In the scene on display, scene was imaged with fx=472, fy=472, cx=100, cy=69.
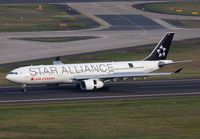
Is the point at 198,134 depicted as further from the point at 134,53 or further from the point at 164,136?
the point at 134,53

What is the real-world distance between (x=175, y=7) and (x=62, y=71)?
4949 inches

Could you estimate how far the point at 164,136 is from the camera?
118ft

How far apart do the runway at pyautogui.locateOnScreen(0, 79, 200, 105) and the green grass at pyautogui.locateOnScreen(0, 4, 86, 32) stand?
6903 cm

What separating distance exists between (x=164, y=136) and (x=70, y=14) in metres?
127

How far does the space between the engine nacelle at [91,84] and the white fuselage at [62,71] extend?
179cm

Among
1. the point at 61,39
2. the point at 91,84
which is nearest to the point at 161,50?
the point at 91,84

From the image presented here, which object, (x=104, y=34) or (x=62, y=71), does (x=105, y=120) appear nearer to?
(x=62, y=71)

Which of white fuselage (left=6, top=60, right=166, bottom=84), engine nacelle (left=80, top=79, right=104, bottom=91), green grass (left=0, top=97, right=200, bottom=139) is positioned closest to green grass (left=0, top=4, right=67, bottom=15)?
white fuselage (left=6, top=60, right=166, bottom=84)

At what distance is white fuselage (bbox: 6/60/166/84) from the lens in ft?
196

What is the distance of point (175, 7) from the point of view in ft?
591

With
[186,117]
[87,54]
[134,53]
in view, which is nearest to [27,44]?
[87,54]

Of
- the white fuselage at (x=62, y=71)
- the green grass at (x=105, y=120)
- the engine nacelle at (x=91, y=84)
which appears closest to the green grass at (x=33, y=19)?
the white fuselage at (x=62, y=71)

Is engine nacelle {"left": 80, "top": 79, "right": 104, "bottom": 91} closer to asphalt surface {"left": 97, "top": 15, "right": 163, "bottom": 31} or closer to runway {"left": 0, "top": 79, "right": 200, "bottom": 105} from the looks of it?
runway {"left": 0, "top": 79, "right": 200, "bottom": 105}

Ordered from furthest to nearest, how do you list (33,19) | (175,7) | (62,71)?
(175,7), (33,19), (62,71)
